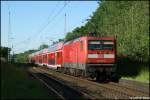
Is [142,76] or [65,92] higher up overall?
[142,76]

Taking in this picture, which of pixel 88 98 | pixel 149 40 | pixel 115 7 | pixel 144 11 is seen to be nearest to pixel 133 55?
pixel 149 40

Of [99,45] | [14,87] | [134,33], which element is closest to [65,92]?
[14,87]

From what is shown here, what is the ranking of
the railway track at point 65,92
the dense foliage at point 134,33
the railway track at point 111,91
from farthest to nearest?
1. the dense foliage at point 134,33
2. the railway track at point 111,91
3. the railway track at point 65,92

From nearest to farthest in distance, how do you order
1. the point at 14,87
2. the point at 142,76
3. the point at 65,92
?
the point at 14,87
the point at 65,92
the point at 142,76

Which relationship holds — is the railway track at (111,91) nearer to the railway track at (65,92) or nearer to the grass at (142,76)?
the railway track at (65,92)

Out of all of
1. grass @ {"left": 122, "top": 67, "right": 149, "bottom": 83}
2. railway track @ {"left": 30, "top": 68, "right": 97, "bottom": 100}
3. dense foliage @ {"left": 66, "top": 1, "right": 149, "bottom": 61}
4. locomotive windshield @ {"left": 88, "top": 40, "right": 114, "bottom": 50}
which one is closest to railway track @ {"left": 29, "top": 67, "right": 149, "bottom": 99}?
railway track @ {"left": 30, "top": 68, "right": 97, "bottom": 100}

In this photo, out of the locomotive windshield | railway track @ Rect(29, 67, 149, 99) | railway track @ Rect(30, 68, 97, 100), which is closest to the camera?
railway track @ Rect(30, 68, 97, 100)

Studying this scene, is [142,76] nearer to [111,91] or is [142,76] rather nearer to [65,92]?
[111,91]

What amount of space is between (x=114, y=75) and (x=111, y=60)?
110cm

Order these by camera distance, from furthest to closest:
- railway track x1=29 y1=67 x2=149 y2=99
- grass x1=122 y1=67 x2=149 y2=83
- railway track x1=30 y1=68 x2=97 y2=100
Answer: grass x1=122 y1=67 x2=149 y2=83 < railway track x1=29 y1=67 x2=149 y2=99 < railway track x1=30 y1=68 x2=97 y2=100

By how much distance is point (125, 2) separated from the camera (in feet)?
205

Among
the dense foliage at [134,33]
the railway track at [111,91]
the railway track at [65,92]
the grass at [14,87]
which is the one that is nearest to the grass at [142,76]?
the dense foliage at [134,33]

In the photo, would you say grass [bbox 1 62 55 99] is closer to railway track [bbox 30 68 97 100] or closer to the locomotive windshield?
railway track [bbox 30 68 97 100]

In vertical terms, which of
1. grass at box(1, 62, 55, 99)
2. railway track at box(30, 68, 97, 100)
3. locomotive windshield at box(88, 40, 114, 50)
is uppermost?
locomotive windshield at box(88, 40, 114, 50)
